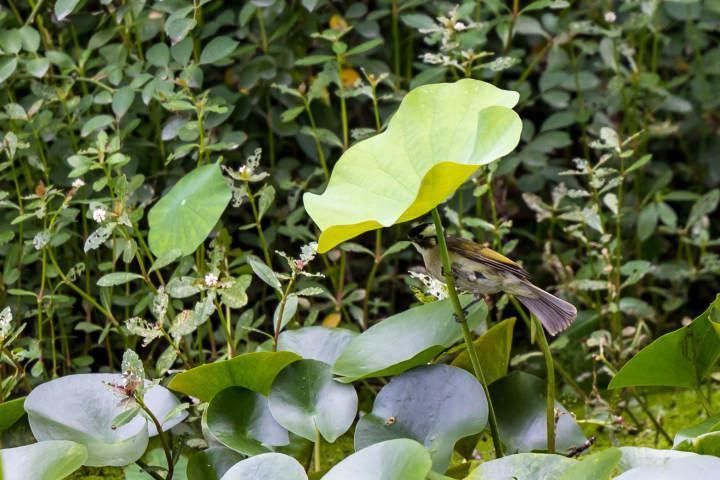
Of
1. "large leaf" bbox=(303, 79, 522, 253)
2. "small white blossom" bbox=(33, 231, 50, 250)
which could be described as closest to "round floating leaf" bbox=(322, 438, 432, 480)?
"large leaf" bbox=(303, 79, 522, 253)

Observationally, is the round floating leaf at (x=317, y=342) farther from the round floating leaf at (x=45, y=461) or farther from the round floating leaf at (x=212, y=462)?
the round floating leaf at (x=45, y=461)

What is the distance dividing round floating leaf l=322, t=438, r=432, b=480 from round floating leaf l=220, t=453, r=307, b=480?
0.13 feet

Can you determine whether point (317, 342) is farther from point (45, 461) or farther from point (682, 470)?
point (682, 470)

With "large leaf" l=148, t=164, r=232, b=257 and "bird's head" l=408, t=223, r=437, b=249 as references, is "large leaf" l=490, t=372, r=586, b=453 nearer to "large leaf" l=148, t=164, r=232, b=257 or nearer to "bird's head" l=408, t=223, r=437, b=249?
"bird's head" l=408, t=223, r=437, b=249

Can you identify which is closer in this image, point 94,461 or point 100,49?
point 94,461

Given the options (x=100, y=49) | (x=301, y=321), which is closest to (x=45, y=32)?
(x=100, y=49)

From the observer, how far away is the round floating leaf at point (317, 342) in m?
1.68

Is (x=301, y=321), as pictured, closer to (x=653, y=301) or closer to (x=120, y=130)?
(x=120, y=130)

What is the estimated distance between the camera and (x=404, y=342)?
1606mm

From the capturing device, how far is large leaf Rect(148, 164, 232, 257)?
1.77 metres

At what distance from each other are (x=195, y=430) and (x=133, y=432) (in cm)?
41

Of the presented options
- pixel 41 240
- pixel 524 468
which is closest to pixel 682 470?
pixel 524 468

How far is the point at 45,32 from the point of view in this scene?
7.26 ft

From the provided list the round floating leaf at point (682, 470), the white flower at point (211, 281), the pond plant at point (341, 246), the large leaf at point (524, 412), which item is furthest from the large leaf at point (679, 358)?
the white flower at point (211, 281)
